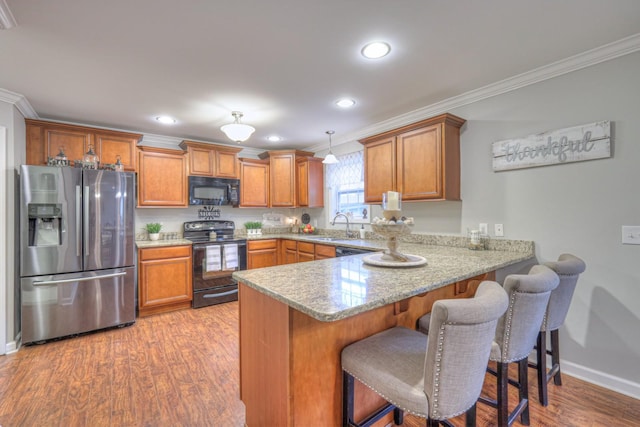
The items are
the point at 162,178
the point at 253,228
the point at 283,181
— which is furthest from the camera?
the point at 253,228

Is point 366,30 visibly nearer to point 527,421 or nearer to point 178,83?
point 178,83

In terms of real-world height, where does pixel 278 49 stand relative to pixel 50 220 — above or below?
above

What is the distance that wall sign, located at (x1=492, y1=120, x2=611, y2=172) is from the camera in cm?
204

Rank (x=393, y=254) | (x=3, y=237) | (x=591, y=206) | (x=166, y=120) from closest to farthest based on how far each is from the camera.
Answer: (x=393, y=254), (x=591, y=206), (x=3, y=237), (x=166, y=120)

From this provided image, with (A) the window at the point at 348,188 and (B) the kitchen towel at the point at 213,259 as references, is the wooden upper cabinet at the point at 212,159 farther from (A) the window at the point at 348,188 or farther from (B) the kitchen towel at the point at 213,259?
(A) the window at the point at 348,188

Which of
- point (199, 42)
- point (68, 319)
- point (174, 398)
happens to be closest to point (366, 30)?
point (199, 42)

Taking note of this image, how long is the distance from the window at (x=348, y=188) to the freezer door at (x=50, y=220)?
10.1 ft

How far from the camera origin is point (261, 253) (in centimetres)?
429

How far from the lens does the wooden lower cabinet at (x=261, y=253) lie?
4.18 meters

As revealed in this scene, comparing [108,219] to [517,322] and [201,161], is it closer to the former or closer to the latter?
[201,161]

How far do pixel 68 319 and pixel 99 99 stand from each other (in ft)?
7.06

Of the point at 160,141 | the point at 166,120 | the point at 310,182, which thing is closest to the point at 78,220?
the point at 166,120

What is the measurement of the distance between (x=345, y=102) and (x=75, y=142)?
303 centimetres

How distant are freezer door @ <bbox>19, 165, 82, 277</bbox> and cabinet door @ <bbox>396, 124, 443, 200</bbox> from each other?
3235 mm
